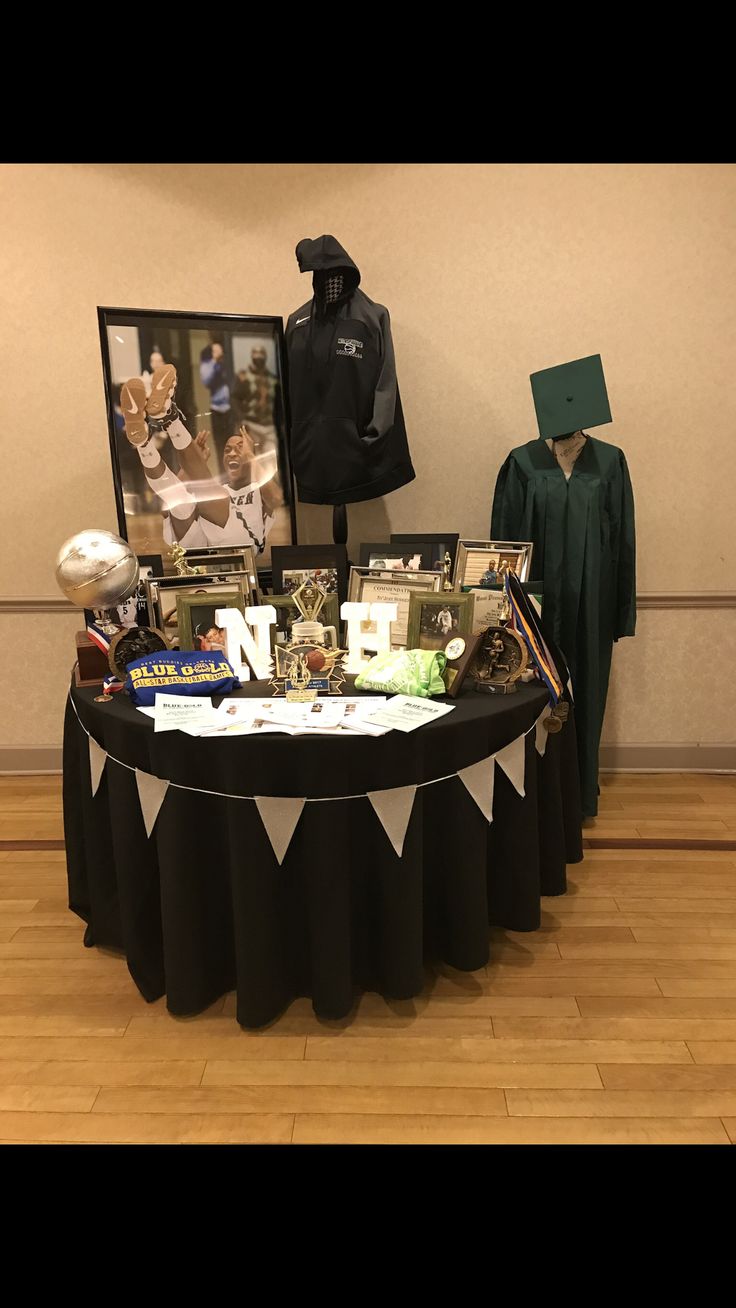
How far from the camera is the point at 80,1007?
77.5 inches

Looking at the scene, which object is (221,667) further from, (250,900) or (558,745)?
(558,745)

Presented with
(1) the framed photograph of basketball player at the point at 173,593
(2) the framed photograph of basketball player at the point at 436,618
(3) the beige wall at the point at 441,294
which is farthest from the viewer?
(3) the beige wall at the point at 441,294

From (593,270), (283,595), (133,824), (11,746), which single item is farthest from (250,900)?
(593,270)

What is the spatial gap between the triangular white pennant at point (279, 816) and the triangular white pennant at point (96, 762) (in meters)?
0.52

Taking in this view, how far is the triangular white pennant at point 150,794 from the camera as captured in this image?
5.71ft

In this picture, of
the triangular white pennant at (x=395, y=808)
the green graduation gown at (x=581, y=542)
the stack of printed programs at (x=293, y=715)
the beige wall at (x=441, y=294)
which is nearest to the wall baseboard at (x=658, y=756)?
the green graduation gown at (x=581, y=542)

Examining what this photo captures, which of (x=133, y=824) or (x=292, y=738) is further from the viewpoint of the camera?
(x=133, y=824)

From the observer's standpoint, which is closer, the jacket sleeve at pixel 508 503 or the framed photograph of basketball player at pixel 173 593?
the framed photograph of basketball player at pixel 173 593

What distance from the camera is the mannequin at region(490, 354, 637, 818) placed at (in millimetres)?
2654

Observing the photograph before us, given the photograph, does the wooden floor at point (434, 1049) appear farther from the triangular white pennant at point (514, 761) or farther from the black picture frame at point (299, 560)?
the black picture frame at point (299, 560)

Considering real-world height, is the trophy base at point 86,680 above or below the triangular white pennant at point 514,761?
above

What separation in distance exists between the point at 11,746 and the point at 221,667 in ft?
6.43

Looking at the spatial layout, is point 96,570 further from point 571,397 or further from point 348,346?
point 571,397

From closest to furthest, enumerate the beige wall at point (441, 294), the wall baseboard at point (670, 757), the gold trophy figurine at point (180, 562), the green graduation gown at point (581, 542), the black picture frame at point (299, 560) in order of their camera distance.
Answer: the gold trophy figurine at point (180, 562) < the black picture frame at point (299, 560) < the green graduation gown at point (581, 542) < the beige wall at point (441, 294) < the wall baseboard at point (670, 757)
